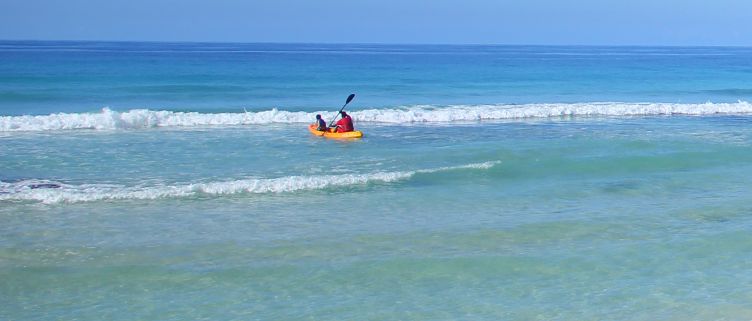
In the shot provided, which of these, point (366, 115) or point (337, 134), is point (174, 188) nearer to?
point (337, 134)

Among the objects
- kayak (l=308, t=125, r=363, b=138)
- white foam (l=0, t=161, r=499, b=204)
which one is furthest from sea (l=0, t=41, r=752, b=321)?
kayak (l=308, t=125, r=363, b=138)

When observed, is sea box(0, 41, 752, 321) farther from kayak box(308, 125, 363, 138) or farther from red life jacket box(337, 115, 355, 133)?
red life jacket box(337, 115, 355, 133)

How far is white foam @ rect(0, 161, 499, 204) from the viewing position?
13859 mm

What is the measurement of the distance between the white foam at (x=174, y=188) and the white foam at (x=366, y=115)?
900cm

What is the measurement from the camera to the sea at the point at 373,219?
9.07m

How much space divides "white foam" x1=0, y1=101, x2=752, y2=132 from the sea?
0.13 meters

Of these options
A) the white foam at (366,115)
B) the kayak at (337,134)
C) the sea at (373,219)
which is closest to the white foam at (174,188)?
the sea at (373,219)

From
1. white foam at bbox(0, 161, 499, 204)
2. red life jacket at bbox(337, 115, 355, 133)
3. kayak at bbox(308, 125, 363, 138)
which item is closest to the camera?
white foam at bbox(0, 161, 499, 204)

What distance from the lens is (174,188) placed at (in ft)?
47.6

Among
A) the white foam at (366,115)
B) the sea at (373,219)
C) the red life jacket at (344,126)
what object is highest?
the white foam at (366,115)

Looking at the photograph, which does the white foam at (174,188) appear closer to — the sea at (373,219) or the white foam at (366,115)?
the sea at (373,219)

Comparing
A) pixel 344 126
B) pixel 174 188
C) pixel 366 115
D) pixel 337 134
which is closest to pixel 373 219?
A: pixel 174 188

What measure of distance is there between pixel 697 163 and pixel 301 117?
1239 centimetres

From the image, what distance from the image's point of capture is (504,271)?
33.0 ft
